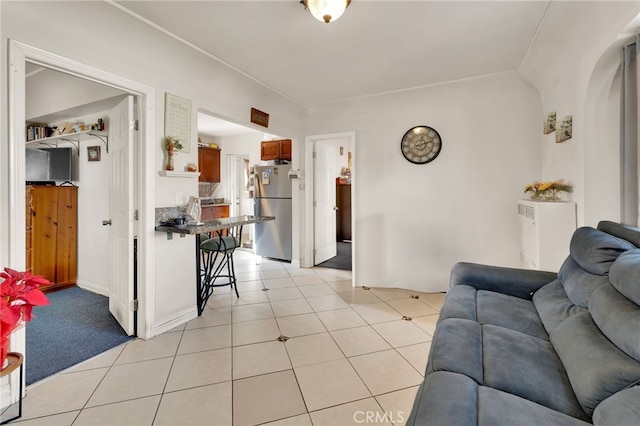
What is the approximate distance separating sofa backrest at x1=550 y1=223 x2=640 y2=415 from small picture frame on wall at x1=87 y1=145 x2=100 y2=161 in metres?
4.57

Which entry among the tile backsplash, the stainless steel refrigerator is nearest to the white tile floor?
the stainless steel refrigerator

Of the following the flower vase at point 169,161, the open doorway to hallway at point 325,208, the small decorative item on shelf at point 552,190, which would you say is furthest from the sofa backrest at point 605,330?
the open doorway to hallway at point 325,208

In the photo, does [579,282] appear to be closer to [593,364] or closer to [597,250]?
[597,250]

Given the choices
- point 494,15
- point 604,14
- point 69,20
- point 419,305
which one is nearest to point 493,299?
point 419,305

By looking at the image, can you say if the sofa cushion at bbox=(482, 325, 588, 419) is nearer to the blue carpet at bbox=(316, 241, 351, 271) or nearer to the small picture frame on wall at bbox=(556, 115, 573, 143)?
the small picture frame on wall at bbox=(556, 115, 573, 143)

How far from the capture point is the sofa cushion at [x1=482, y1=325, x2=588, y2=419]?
38.6 inches

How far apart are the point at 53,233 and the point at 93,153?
1101 millimetres

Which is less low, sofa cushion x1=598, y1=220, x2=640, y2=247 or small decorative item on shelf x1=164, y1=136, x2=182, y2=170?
small decorative item on shelf x1=164, y1=136, x2=182, y2=170

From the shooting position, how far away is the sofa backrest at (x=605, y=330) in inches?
35.6

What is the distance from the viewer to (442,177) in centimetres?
347

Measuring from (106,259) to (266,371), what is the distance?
2.70 metres

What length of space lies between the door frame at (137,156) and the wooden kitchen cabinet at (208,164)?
405cm

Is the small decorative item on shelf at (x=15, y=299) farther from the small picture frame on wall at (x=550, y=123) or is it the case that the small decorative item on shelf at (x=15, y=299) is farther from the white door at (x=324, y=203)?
the small picture frame on wall at (x=550, y=123)

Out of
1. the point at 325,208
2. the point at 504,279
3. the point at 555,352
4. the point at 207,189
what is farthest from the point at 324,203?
the point at 555,352
